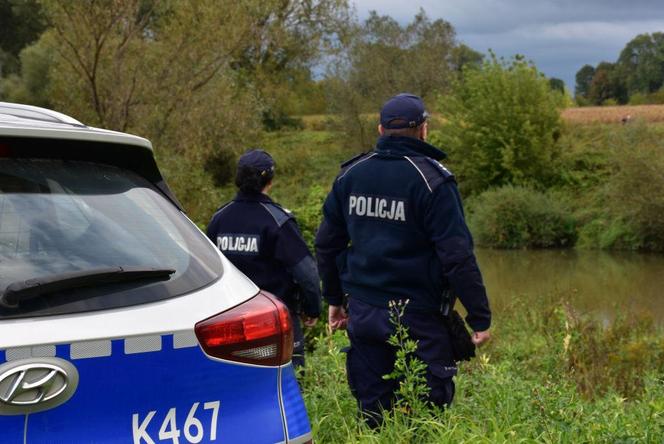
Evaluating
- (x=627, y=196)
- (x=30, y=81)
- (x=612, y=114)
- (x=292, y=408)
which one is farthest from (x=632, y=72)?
(x=292, y=408)

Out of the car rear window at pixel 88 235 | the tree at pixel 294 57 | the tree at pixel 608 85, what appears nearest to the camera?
the car rear window at pixel 88 235

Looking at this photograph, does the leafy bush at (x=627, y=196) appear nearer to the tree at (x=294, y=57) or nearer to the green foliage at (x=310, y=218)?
the tree at (x=294, y=57)

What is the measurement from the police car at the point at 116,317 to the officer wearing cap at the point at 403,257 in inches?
60.7

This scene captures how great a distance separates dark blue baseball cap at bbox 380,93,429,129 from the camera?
4312 mm

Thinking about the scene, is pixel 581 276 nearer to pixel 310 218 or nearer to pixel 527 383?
pixel 310 218

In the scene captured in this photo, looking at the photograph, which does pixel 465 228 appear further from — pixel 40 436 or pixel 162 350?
pixel 40 436

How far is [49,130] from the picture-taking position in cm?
254

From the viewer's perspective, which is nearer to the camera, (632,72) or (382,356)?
(382,356)

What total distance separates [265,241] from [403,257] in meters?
1.28

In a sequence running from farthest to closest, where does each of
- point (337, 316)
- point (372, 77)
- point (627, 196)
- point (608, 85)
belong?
1. point (608, 85)
2. point (372, 77)
3. point (627, 196)
4. point (337, 316)

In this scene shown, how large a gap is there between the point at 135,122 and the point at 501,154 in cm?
2629

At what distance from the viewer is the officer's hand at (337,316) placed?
15.6 ft

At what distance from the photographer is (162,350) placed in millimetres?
2361

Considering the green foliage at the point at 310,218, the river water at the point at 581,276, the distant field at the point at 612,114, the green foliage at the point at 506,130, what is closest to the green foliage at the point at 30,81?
the river water at the point at 581,276
